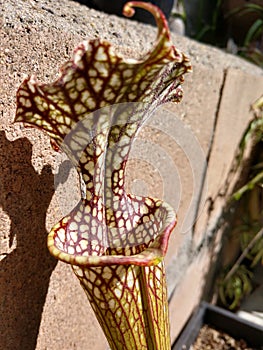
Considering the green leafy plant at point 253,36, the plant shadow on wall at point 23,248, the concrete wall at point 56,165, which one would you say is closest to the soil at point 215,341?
the concrete wall at point 56,165

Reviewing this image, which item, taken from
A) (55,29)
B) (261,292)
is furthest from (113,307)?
(261,292)

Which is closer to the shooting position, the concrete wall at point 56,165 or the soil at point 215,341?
the concrete wall at point 56,165

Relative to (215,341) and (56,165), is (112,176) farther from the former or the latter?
(215,341)

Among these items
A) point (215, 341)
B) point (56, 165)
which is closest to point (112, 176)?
point (56, 165)

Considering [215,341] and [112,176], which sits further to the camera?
[215,341]

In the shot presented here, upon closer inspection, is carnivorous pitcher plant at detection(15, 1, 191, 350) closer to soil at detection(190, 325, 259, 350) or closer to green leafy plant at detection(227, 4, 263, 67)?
soil at detection(190, 325, 259, 350)

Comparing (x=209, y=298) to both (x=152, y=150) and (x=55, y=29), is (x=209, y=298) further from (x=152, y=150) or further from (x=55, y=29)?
(x=55, y=29)

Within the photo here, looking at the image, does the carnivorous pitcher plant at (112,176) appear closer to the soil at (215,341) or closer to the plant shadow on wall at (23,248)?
the plant shadow on wall at (23,248)
